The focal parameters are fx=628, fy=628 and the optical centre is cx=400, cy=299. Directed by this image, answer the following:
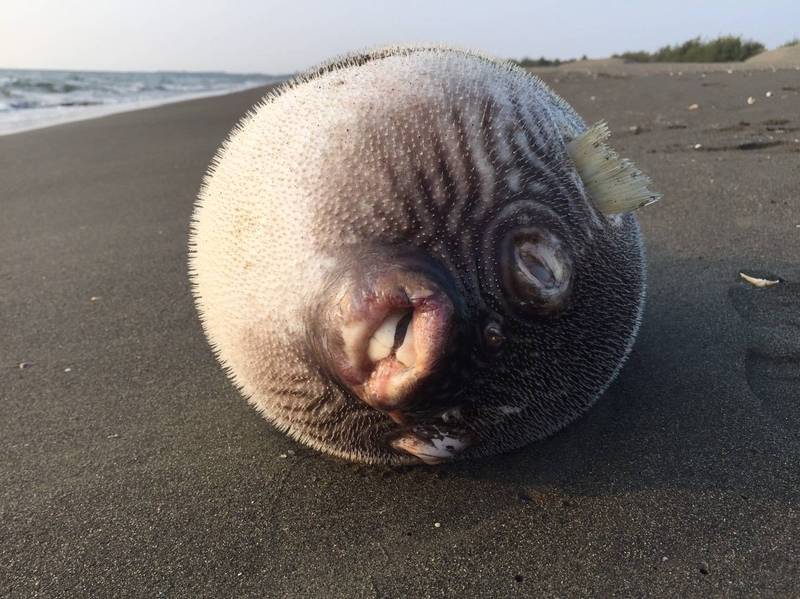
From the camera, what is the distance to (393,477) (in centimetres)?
204

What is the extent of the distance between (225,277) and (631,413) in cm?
154

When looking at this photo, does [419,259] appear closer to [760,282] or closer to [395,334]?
[395,334]

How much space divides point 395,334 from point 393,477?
770mm

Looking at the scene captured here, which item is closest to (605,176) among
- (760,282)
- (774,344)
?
(774,344)

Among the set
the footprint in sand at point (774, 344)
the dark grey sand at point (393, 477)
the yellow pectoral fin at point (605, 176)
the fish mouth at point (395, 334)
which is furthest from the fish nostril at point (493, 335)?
the footprint in sand at point (774, 344)

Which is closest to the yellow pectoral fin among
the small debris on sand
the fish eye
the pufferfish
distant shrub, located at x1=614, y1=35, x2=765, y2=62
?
the pufferfish

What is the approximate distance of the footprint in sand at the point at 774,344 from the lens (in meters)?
2.32

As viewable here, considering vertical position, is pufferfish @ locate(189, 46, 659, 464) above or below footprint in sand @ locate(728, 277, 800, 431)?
above

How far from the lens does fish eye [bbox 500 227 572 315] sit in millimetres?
1534

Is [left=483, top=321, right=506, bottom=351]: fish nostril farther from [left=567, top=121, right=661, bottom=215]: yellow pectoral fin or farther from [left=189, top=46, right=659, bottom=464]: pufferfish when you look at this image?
[left=567, top=121, right=661, bottom=215]: yellow pectoral fin

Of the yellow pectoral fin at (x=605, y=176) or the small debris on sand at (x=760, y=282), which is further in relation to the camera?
the small debris on sand at (x=760, y=282)

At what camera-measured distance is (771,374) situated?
2494 mm

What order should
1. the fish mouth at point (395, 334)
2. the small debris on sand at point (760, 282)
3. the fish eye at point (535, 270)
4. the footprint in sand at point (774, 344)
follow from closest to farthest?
1. the fish mouth at point (395, 334)
2. the fish eye at point (535, 270)
3. the footprint in sand at point (774, 344)
4. the small debris on sand at point (760, 282)

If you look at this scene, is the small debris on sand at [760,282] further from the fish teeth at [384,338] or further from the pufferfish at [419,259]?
the fish teeth at [384,338]
